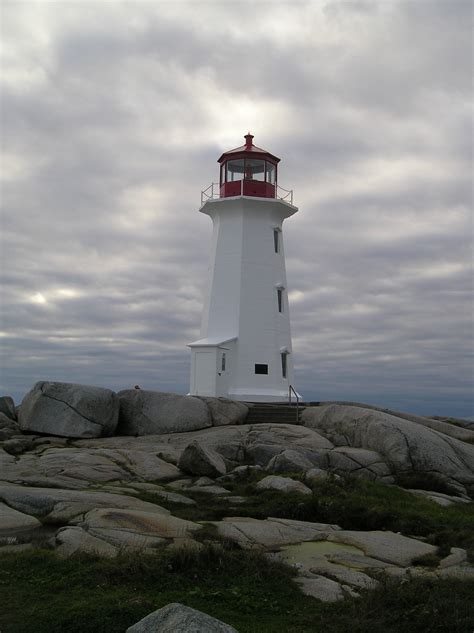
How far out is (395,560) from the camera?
1067 cm

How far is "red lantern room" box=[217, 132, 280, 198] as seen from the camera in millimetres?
32656

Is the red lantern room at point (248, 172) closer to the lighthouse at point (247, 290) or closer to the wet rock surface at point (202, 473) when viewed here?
the lighthouse at point (247, 290)

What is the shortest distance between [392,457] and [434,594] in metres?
13.3

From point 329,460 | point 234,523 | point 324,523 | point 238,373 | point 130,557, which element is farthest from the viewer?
point 238,373

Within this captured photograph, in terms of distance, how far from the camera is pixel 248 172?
109 feet

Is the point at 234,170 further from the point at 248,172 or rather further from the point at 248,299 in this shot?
the point at 248,299

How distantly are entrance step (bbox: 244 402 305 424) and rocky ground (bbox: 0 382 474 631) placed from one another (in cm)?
47

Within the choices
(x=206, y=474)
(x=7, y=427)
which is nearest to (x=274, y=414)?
(x=206, y=474)

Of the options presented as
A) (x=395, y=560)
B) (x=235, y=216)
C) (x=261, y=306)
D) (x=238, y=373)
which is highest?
(x=235, y=216)

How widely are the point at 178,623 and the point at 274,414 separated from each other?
21.3 m

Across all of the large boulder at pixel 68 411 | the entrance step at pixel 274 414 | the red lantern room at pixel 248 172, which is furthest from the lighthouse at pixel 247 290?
the large boulder at pixel 68 411

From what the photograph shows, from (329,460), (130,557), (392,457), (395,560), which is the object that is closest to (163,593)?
(130,557)

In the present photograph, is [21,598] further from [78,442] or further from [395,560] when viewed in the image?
[78,442]

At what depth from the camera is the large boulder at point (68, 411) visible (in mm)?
23859
